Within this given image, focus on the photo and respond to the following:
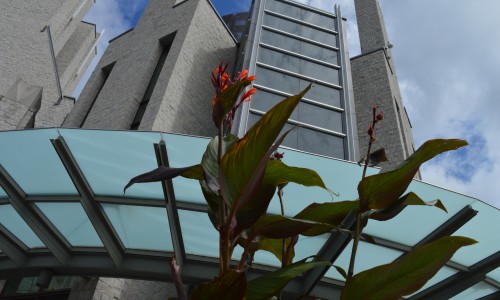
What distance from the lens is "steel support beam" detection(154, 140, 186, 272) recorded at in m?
4.53

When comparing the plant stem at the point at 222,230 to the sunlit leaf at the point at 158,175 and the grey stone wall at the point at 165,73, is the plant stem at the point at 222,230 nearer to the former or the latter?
the sunlit leaf at the point at 158,175

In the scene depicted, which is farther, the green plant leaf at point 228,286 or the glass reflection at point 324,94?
the glass reflection at point 324,94

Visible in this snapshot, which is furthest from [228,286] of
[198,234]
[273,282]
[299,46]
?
[299,46]

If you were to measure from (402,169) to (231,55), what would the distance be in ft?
40.9

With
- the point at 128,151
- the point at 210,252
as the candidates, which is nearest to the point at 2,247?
the point at 128,151

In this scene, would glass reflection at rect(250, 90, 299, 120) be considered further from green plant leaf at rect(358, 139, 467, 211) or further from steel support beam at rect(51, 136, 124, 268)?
green plant leaf at rect(358, 139, 467, 211)

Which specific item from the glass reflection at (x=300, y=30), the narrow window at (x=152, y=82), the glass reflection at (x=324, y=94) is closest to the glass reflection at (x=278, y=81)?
the glass reflection at (x=324, y=94)

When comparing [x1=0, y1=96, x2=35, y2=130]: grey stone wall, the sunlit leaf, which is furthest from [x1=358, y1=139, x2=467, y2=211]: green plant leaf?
[x1=0, y1=96, x2=35, y2=130]: grey stone wall

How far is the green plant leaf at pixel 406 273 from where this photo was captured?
3.97 feet

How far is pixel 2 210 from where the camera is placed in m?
5.76

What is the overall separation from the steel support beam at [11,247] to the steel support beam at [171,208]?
2289 millimetres

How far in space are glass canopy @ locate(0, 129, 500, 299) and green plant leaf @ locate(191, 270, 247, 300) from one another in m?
3.31

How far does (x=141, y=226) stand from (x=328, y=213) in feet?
14.3

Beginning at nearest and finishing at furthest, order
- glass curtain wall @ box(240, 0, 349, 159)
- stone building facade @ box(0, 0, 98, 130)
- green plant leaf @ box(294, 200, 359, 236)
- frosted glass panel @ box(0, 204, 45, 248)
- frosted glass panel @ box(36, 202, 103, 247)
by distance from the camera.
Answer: green plant leaf @ box(294, 200, 359, 236) < frosted glass panel @ box(36, 202, 103, 247) < frosted glass panel @ box(0, 204, 45, 248) < glass curtain wall @ box(240, 0, 349, 159) < stone building facade @ box(0, 0, 98, 130)
